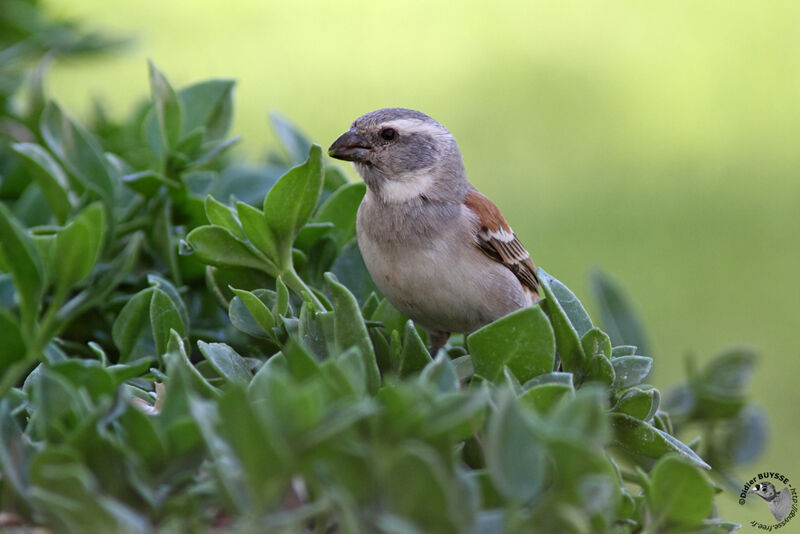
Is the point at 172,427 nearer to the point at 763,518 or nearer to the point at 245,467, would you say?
the point at 245,467

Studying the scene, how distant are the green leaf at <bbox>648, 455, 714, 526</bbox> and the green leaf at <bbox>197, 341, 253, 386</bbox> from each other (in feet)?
2.41

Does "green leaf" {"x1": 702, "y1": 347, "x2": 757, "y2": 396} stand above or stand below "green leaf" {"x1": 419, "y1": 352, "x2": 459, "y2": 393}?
below

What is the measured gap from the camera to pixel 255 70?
31.0 ft

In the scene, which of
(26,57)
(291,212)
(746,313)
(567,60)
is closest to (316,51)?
(567,60)

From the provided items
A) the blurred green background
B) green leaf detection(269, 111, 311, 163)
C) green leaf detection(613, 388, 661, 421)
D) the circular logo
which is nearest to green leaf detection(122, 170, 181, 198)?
green leaf detection(269, 111, 311, 163)

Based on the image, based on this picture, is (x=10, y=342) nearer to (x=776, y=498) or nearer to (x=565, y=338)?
(x=565, y=338)

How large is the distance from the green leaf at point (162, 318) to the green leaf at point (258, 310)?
166 mm

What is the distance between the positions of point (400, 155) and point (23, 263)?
1735 millimetres

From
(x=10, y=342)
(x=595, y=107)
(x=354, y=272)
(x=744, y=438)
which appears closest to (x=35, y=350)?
(x=10, y=342)

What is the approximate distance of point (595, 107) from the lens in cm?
940

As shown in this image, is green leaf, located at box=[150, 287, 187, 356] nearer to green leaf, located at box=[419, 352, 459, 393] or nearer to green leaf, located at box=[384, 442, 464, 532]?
green leaf, located at box=[419, 352, 459, 393]

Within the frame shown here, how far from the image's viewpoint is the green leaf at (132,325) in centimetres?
204

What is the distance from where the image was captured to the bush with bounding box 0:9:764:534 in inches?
49.4

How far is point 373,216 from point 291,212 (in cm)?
76
